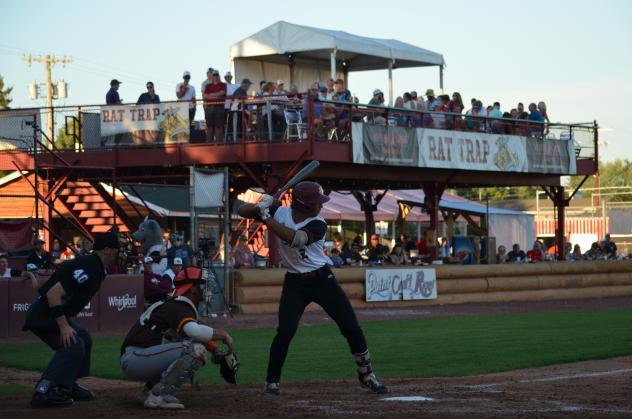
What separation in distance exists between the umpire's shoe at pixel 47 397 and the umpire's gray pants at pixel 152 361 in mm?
679

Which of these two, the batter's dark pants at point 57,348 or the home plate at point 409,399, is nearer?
the batter's dark pants at point 57,348

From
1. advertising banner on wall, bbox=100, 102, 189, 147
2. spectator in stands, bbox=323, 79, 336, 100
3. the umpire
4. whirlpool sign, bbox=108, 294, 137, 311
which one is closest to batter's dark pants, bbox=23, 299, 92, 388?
the umpire

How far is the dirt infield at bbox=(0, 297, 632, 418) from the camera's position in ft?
29.0

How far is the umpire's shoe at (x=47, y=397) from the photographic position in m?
9.22

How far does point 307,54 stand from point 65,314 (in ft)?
74.5

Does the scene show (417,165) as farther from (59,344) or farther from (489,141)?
(59,344)

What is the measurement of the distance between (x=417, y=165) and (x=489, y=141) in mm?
3683

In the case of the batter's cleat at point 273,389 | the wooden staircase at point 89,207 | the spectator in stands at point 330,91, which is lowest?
the batter's cleat at point 273,389

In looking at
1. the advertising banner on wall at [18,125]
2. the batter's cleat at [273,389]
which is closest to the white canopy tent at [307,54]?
the advertising banner on wall at [18,125]

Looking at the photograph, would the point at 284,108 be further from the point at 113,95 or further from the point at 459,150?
the point at 459,150

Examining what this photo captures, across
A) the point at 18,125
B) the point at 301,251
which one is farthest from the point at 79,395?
the point at 18,125

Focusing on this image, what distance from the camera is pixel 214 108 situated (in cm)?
2606

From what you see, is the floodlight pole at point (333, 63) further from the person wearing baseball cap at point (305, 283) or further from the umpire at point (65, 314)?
the umpire at point (65, 314)

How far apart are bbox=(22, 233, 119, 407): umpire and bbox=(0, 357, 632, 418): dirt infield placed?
0.24 m
